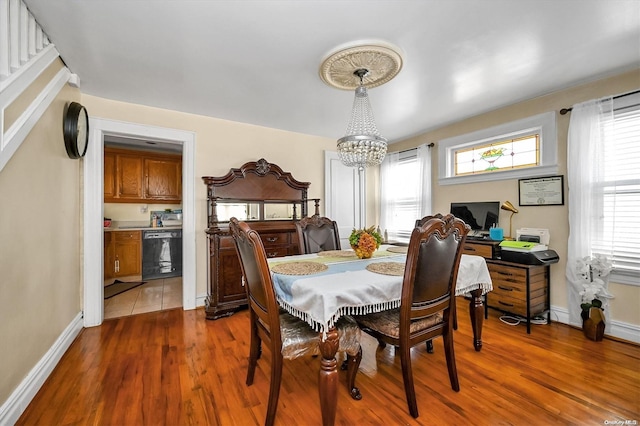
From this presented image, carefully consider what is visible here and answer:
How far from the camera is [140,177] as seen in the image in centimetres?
471

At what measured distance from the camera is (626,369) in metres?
1.93

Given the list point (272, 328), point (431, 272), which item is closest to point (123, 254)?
point (272, 328)

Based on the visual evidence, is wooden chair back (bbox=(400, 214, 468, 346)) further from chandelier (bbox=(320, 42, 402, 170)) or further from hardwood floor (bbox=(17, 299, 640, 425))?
chandelier (bbox=(320, 42, 402, 170))

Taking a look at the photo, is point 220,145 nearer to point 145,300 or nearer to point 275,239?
point 275,239

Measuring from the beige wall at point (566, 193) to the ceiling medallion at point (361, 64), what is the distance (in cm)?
193

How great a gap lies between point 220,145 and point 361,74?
2160mm

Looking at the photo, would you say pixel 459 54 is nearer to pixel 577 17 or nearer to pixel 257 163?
pixel 577 17

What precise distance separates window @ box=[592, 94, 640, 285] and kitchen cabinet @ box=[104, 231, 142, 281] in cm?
617

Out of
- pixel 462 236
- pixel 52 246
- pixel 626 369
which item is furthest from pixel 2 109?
pixel 626 369

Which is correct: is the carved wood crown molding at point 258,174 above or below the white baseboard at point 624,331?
above

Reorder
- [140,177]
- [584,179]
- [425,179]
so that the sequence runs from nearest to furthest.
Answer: [584,179], [425,179], [140,177]

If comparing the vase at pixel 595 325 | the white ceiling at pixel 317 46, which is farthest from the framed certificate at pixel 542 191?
the vase at pixel 595 325

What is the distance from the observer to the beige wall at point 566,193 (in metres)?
2.41

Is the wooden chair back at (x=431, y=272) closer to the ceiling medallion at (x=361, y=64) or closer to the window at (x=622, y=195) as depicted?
the ceiling medallion at (x=361, y=64)
